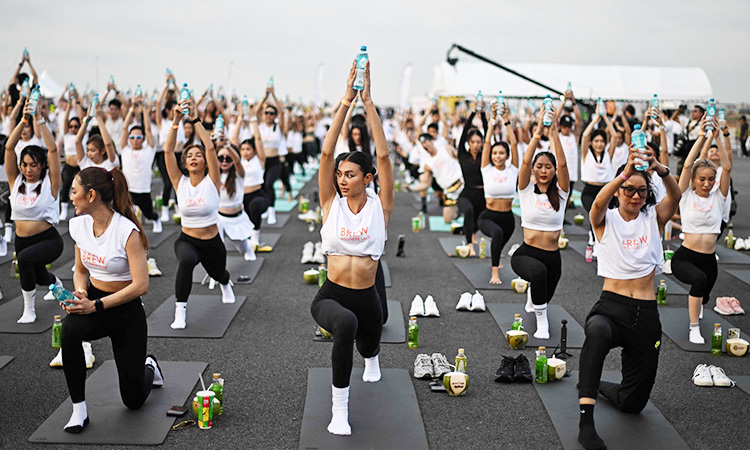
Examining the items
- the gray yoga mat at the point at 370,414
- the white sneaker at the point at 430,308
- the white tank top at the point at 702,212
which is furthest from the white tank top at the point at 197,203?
the white tank top at the point at 702,212

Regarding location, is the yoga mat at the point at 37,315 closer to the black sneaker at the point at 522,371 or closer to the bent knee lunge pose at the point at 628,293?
the black sneaker at the point at 522,371

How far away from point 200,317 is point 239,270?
183 cm

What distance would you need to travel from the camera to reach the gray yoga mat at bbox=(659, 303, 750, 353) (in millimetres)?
5398

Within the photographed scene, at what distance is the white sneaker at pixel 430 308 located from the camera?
241 inches

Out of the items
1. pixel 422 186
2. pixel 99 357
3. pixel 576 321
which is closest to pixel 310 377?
pixel 99 357

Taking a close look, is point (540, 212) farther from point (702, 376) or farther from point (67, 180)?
point (67, 180)

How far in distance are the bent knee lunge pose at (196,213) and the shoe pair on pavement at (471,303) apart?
2.13 metres

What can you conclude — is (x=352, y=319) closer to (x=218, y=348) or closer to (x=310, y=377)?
(x=310, y=377)

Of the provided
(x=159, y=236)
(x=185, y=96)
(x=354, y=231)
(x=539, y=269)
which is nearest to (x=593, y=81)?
(x=159, y=236)

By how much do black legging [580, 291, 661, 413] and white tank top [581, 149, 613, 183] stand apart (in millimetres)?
5142

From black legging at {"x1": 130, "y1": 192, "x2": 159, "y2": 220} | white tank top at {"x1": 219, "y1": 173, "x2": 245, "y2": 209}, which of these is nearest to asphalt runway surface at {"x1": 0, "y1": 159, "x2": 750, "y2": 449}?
white tank top at {"x1": 219, "y1": 173, "x2": 245, "y2": 209}

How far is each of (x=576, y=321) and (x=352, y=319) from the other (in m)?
2.95

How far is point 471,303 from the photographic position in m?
6.34

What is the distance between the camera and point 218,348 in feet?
17.1
